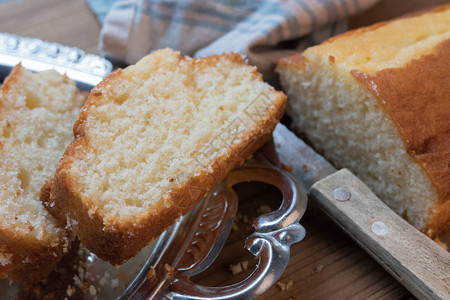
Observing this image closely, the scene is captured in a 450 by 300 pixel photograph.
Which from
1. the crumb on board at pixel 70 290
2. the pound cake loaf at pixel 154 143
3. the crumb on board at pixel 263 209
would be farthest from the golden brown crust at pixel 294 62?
the crumb on board at pixel 70 290

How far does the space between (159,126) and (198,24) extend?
96 cm

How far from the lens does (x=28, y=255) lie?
1.49 meters

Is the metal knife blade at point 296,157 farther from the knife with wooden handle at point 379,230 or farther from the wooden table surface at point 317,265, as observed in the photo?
the wooden table surface at point 317,265

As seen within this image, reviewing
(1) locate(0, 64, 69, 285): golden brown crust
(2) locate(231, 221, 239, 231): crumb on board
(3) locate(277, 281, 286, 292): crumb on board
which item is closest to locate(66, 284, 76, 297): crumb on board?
(1) locate(0, 64, 69, 285): golden brown crust

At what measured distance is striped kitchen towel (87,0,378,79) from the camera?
233cm

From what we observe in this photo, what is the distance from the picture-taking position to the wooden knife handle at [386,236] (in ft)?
4.88

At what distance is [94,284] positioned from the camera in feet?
5.27

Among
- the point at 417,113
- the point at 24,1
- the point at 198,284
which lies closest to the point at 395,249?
the point at 417,113

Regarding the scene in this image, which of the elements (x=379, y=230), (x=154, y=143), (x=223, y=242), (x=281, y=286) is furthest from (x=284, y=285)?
(x=154, y=143)

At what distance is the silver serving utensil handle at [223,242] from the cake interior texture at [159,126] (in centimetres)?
25

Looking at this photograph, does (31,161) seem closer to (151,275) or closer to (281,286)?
(151,275)

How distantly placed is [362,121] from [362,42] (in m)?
0.40

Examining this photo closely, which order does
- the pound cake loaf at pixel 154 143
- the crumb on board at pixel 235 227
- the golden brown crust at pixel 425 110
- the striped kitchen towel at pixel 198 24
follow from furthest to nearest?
the striped kitchen towel at pixel 198 24 < the crumb on board at pixel 235 227 < the golden brown crust at pixel 425 110 < the pound cake loaf at pixel 154 143

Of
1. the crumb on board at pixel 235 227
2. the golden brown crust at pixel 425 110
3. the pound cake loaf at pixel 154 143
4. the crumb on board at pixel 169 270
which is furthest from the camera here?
the crumb on board at pixel 235 227
